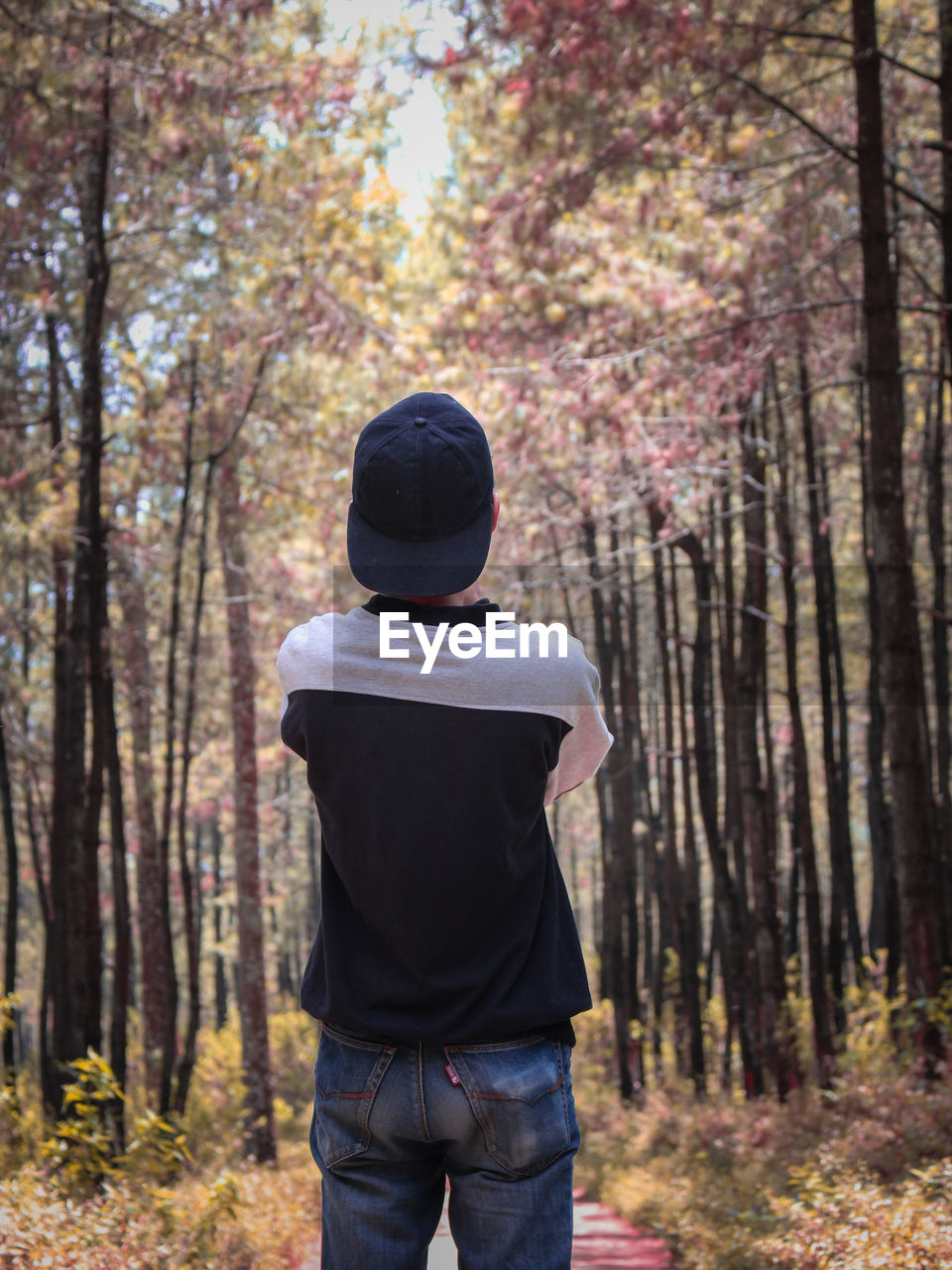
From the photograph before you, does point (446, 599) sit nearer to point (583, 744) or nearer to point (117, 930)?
point (583, 744)

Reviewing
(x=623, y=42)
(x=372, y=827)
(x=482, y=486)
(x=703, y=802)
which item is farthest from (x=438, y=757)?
(x=703, y=802)

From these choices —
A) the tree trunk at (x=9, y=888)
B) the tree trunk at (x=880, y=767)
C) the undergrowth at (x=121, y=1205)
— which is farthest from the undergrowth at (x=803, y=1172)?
the tree trunk at (x=9, y=888)

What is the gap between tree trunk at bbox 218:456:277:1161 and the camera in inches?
491

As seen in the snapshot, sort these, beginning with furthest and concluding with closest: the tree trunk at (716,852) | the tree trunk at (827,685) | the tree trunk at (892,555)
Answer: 1. the tree trunk at (716,852)
2. the tree trunk at (827,685)
3. the tree trunk at (892,555)

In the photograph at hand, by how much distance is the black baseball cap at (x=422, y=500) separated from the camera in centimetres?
176

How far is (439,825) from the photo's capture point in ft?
5.49

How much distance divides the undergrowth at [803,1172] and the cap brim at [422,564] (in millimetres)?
3018

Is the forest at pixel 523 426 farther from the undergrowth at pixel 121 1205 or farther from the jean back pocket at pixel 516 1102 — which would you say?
the jean back pocket at pixel 516 1102

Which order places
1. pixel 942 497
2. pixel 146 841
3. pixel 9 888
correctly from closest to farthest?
pixel 9 888 → pixel 942 497 → pixel 146 841

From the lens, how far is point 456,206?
1432 centimetres

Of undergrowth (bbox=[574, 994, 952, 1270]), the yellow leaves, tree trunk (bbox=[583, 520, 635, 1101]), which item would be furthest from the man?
tree trunk (bbox=[583, 520, 635, 1101])

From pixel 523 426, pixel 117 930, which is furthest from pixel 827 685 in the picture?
pixel 117 930

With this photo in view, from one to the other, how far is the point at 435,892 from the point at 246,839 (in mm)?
11385

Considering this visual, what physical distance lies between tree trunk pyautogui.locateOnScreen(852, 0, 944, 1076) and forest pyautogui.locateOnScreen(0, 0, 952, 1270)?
0.02 m
